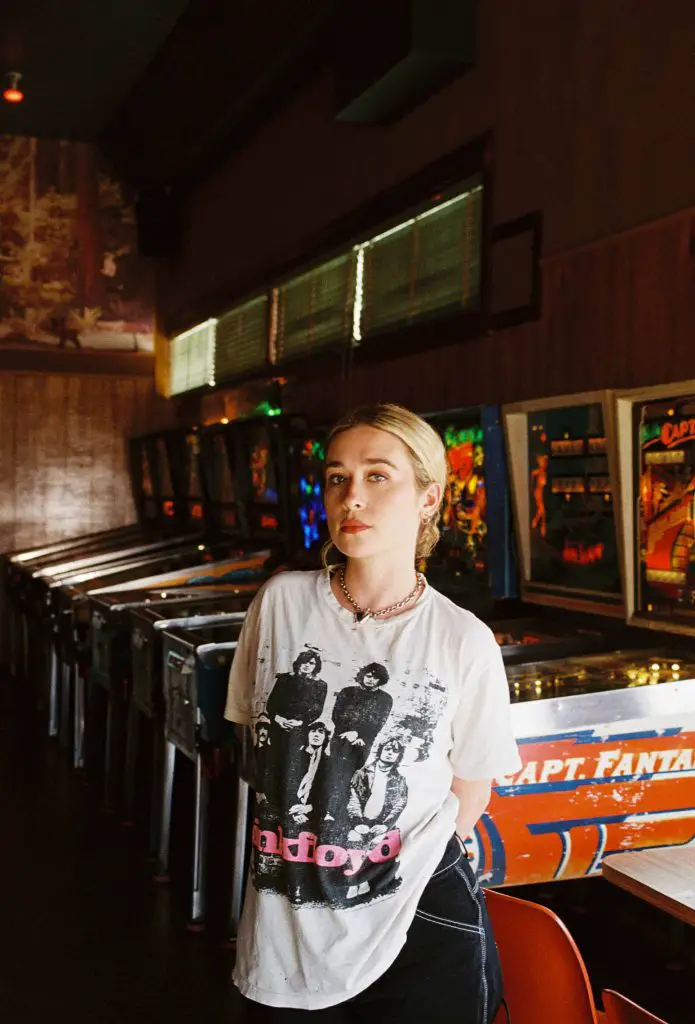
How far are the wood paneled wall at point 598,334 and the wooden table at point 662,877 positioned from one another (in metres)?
1.45

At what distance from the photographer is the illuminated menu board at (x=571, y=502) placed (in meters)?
2.98

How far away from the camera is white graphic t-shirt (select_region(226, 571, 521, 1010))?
139cm

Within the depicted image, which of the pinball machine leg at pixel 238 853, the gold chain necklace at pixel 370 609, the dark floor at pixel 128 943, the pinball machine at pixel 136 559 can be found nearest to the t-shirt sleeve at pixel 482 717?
the gold chain necklace at pixel 370 609

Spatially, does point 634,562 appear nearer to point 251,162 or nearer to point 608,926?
point 608,926

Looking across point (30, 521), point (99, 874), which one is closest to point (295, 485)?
point (99, 874)

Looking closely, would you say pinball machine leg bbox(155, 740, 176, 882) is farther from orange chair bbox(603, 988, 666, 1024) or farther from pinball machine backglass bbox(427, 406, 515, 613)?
orange chair bbox(603, 988, 666, 1024)

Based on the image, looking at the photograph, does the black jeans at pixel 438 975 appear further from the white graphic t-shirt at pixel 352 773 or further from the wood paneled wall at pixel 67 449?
the wood paneled wall at pixel 67 449

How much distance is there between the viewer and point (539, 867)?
2359mm

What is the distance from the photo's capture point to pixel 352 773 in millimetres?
1424

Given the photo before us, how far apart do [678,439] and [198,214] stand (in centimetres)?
538

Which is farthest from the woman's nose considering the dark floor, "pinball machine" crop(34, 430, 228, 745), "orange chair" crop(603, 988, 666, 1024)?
"pinball machine" crop(34, 430, 228, 745)

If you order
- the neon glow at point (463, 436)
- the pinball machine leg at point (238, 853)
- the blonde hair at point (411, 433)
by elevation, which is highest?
the neon glow at point (463, 436)

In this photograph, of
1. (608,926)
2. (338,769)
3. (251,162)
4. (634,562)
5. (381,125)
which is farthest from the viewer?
(251,162)

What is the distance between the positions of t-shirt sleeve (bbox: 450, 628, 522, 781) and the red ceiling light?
20.2 ft
